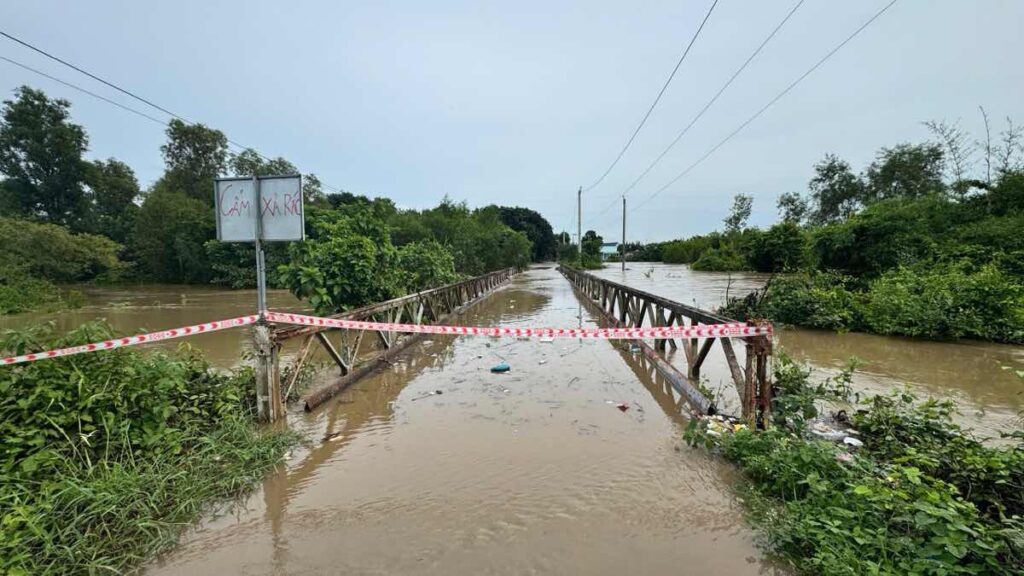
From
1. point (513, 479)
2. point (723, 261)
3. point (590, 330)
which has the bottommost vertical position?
point (513, 479)

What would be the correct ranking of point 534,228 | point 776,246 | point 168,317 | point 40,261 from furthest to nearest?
point 534,228
point 776,246
point 40,261
point 168,317

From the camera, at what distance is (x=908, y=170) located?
33.7 meters

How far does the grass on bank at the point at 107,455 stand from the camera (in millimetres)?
2506

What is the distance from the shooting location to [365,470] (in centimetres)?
370

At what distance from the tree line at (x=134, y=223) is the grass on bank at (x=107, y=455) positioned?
8.03 metres

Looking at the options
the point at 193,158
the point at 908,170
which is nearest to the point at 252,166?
the point at 193,158

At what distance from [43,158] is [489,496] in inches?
2051

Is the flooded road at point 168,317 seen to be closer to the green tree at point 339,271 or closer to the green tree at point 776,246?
the green tree at point 339,271

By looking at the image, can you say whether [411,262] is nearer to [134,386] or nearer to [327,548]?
[134,386]

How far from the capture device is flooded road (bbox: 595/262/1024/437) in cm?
514

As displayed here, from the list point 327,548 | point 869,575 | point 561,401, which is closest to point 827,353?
point 561,401

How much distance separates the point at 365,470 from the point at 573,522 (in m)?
1.80

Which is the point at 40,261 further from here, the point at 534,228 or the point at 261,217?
the point at 534,228

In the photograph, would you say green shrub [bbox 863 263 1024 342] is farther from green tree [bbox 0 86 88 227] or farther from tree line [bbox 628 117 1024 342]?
green tree [bbox 0 86 88 227]
